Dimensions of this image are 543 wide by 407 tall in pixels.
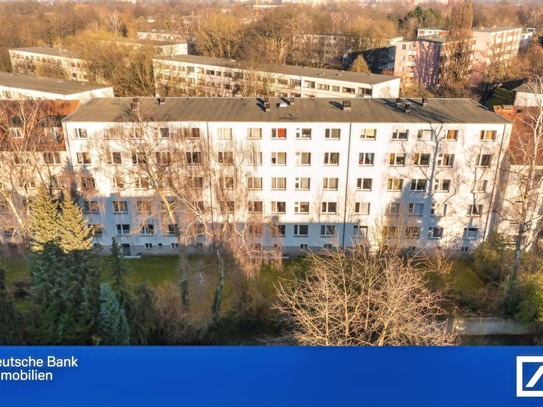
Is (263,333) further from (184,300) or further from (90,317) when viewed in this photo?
(90,317)

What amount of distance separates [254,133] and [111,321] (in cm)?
1512

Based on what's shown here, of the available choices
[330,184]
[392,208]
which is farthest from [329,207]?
[392,208]

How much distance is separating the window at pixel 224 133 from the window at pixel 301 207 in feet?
21.1

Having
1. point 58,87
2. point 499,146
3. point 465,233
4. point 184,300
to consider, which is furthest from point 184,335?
point 58,87

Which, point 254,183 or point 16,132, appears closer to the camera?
point 16,132

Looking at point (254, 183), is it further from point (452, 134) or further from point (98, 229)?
point (452, 134)

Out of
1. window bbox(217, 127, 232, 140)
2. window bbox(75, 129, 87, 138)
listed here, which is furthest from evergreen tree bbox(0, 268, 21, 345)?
window bbox(217, 127, 232, 140)

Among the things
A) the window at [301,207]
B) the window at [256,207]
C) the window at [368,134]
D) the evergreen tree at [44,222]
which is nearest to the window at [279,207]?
the window at [301,207]

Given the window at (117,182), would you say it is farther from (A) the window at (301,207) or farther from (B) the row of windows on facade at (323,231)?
(A) the window at (301,207)

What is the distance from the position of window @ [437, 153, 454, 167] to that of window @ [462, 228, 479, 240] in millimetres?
4984

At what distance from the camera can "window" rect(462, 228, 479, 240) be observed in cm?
3023

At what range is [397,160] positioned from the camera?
2886 centimetres

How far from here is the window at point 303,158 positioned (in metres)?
29.0

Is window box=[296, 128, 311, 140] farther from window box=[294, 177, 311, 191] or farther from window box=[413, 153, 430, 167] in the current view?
window box=[413, 153, 430, 167]
